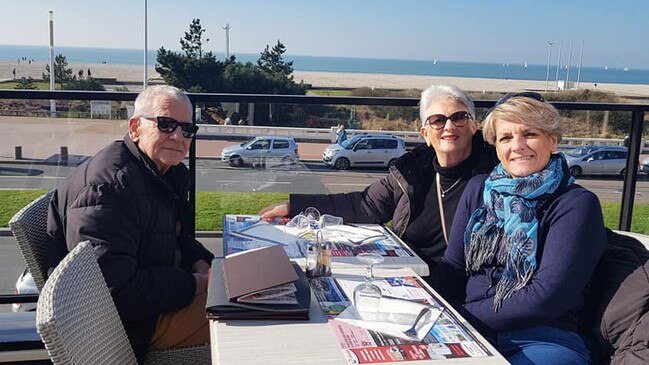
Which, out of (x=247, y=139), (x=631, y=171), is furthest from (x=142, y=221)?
(x=631, y=171)

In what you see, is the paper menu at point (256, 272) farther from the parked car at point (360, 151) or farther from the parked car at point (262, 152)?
the parked car at point (360, 151)

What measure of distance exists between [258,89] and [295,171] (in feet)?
133

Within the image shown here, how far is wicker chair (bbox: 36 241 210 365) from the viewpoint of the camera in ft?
4.53

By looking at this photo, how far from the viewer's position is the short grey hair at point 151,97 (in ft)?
8.00

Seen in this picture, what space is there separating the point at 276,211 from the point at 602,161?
2259 millimetres

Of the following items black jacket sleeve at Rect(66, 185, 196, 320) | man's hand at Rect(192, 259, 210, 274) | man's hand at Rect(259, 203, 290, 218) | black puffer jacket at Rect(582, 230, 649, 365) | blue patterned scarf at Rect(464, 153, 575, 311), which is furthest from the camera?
man's hand at Rect(259, 203, 290, 218)

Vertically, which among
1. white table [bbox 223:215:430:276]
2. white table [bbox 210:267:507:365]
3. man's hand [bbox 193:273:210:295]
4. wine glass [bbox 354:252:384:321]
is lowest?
man's hand [bbox 193:273:210:295]

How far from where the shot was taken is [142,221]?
7.28 feet

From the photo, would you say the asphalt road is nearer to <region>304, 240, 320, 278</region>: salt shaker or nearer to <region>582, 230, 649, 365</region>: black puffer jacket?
<region>304, 240, 320, 278</region>: salt shaker

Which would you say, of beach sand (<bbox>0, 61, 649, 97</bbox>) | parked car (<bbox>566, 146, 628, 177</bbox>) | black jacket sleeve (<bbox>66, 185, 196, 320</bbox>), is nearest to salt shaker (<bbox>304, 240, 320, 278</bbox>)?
black jacket sleeve (<bbox>66, 185, 196, 320</bbox>)

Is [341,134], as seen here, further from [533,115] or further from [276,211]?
[533,115]

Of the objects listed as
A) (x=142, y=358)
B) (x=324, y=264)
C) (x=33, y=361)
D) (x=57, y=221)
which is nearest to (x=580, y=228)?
(x=324, y=264)

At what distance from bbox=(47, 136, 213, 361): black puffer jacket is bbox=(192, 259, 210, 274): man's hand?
32cm

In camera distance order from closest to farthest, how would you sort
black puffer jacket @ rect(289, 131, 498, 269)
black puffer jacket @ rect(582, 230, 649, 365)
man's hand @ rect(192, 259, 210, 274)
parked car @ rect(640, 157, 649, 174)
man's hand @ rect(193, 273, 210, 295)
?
1. black puffer jacket @ rect(582, 230, 649, 365)
2. man's hand @ rect(193, 273, 210, 295)
3. man's hand @ rect(192, 259, 210, 274)
4. black puffer jacket @ rect(289, 131, 498, 269)
5. parked car @ rect(640, 157, 649, 174)
